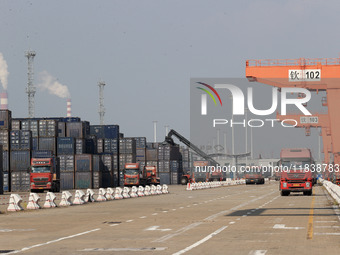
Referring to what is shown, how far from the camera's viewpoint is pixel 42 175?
2773 inches

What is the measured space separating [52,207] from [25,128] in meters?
51.5

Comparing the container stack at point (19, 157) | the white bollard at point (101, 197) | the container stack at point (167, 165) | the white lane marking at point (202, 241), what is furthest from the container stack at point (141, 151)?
the white lane marking at point (202, 241)

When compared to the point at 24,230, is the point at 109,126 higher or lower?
higher

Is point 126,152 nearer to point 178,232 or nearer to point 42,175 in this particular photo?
point 42,175

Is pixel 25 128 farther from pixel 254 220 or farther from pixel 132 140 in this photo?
pixel 254 220

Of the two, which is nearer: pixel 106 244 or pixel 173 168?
pixel 106 244

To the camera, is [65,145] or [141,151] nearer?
[65,145]

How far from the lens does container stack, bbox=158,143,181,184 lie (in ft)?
404

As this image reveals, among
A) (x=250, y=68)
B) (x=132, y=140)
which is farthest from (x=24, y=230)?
(x=132, y=140)

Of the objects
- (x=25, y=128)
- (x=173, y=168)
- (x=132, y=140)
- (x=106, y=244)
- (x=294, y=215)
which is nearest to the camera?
(x=106, y=244)

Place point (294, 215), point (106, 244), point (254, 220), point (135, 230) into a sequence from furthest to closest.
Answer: point (294, 215) → point (254, 220) → point (135, 230) → point (106, 244)

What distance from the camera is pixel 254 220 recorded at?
995 inches

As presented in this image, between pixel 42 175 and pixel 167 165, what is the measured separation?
5454 cm

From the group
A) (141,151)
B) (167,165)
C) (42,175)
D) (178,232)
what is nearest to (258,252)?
(178,232)
